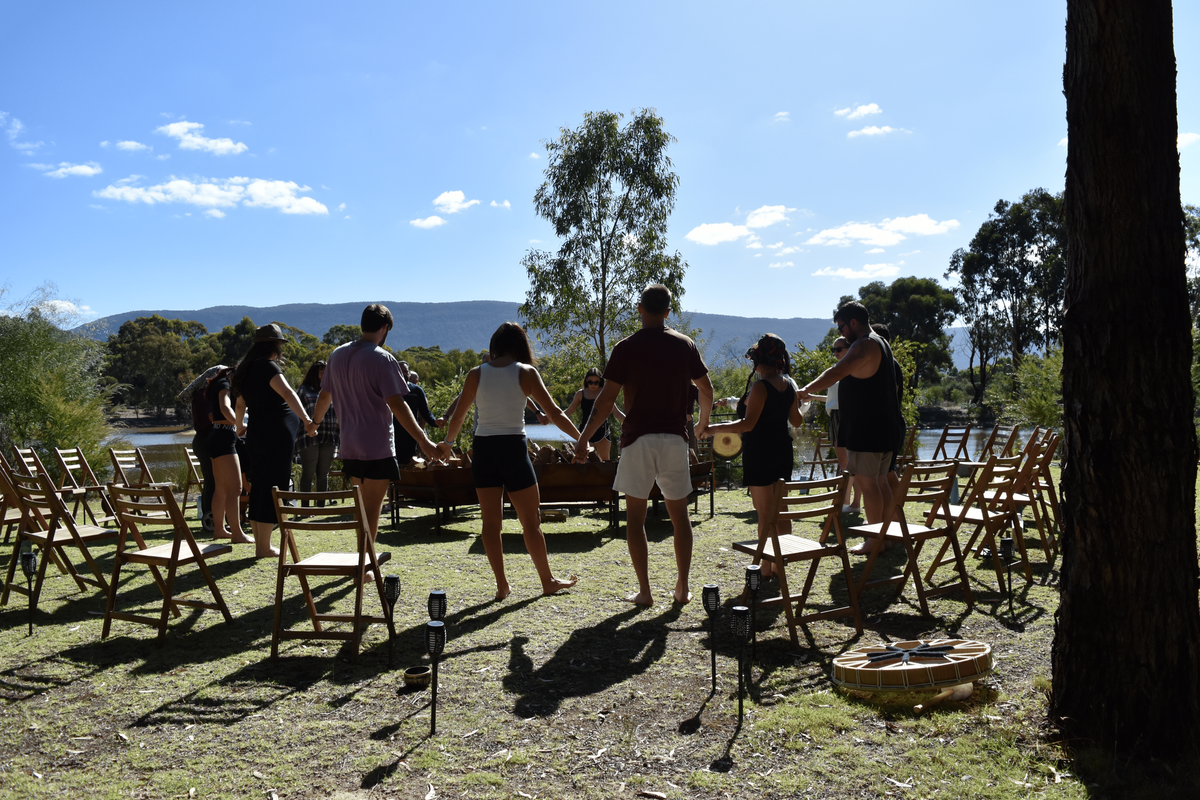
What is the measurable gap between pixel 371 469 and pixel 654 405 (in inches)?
72.2

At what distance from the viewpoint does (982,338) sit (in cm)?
4822

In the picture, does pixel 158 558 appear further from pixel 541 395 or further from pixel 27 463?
pixel 27 463

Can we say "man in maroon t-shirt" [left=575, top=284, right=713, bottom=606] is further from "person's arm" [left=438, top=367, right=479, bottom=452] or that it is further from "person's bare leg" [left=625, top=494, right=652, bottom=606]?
"person's arm" [left=438, top=367, right=479, bottom=452]

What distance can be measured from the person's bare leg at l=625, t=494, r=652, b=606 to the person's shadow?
242 millimetres

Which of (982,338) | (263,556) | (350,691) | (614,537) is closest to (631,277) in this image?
(614,537)

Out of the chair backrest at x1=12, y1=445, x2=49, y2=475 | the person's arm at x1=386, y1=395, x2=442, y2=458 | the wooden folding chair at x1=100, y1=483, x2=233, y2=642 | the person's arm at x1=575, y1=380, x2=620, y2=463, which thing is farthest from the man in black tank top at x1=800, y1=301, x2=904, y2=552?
the chair backrest at x1=12, y1=445, x2=49, y2=475

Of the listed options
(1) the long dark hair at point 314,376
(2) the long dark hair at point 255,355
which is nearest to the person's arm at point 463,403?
(2) the long dark hair at point 255,355

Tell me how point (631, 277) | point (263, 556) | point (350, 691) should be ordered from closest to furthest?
point (350, 691), point (263, 556), point (631, 277)

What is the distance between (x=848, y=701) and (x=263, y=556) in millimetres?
4706

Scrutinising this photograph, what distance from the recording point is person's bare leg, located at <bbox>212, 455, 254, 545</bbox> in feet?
22.0

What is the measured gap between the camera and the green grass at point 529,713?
263 centimetres

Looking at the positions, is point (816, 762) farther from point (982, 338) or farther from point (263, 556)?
point (982, 338)

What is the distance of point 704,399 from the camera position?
15.9 feet

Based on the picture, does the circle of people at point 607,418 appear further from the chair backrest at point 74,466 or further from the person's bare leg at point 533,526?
the chair backrest at point 74,466
